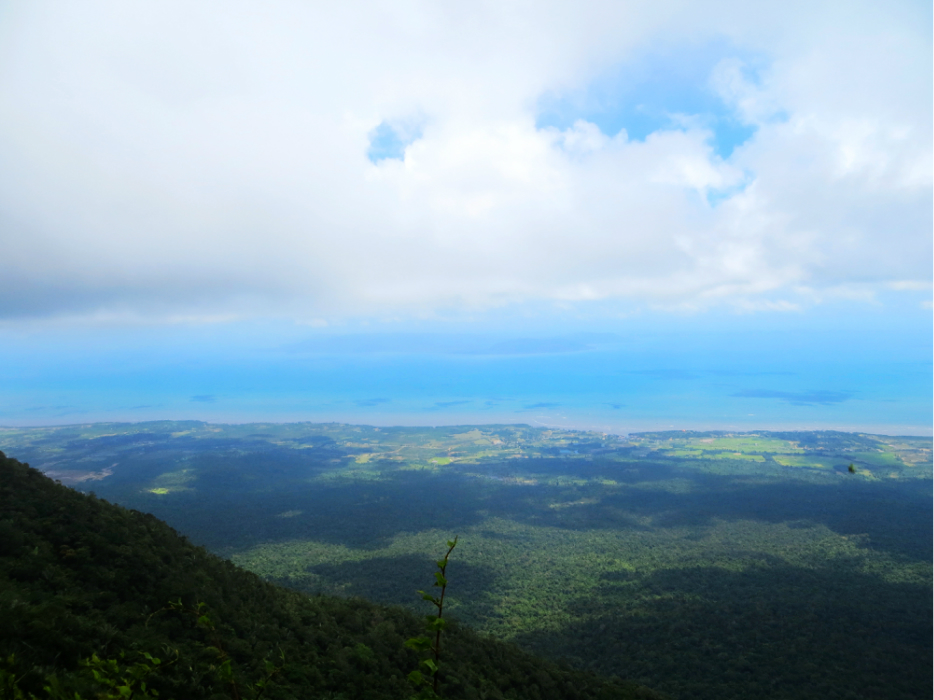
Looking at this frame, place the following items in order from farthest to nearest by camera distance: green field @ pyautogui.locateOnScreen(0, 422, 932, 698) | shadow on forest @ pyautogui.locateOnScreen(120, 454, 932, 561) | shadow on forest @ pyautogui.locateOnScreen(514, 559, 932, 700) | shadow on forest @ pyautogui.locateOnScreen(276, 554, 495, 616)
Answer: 1. shadow on forest @ pyautogui.locateOnScreen(120, 454, 932, 561)
2. shadow on forest @ pyautogui.locateOnScreen(276, 554, 495, 616)
3. green field @ pyautogui.locateOnScreen(0, 422, 932, 698)
4. shadow on forest @ pyautogui.locateOnScreen(514, 559, 932, 700)

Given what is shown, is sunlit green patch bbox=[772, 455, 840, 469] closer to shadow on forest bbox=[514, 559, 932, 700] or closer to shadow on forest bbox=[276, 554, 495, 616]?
shadow on forest bbox=[514, 559, 932, 700]

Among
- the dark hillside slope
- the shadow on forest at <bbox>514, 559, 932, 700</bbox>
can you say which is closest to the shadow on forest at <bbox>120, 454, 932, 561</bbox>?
the shadow on forest at <bbox>514, 559, 932, 700</bbox>

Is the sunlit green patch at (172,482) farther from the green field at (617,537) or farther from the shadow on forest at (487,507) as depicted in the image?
the shadow on forest at (487,507)

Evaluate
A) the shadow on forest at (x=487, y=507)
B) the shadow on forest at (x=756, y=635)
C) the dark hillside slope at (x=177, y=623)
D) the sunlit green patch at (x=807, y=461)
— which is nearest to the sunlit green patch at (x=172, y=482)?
the shadow on forest at (x=487, y=507)

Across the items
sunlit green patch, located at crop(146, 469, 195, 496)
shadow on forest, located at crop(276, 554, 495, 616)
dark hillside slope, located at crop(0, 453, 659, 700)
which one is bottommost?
shadow on forest, located at crop(276, 554, 495, 616)

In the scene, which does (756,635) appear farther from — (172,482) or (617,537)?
(172,482)

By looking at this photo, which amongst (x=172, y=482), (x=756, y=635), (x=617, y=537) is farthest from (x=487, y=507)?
(x=172, y=482)
